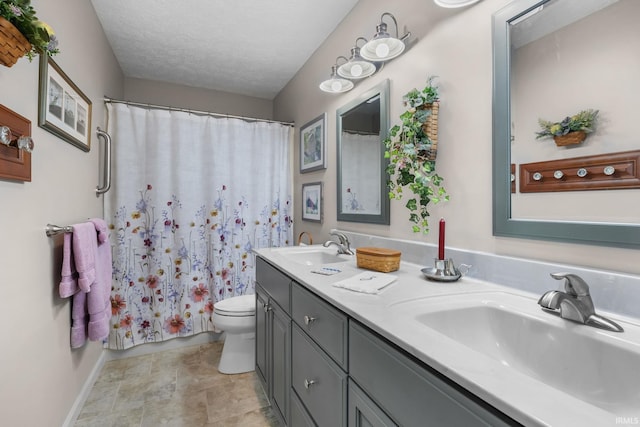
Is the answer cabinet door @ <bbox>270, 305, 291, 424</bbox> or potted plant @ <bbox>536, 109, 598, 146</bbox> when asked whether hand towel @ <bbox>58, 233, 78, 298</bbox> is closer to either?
cabinet door @ <bbox>270, 305, 291, 424</bbox>

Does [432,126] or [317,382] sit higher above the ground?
[432,126]

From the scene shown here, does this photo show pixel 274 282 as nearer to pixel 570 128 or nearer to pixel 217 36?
pixel 570 128

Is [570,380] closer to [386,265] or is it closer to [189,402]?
[386,265]

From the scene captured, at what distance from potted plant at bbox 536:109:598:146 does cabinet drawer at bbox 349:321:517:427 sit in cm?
78

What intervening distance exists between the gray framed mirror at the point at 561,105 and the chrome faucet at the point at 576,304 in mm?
180

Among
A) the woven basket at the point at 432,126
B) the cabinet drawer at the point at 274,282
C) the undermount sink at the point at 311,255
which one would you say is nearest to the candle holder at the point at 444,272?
the woven basket at the point at 432,126

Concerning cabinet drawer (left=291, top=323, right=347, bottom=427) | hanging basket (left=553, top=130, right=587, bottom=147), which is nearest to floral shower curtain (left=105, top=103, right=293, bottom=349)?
cabinet drawer (left=291, top=323, right=347, bottom=427)

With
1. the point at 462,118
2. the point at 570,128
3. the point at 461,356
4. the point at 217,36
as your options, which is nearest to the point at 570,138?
the point at 570,128

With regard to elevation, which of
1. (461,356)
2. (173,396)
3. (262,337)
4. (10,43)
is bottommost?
(173,396)

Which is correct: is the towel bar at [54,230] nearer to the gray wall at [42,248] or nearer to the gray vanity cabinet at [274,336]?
the gray wall at [42,248]

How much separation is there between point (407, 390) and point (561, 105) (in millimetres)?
902

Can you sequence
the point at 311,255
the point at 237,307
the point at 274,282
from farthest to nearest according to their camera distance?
the point at 237,307 → the point at 311,255 → the point at 274,282

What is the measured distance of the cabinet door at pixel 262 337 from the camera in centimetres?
165

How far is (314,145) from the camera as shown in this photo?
7.89 feet
